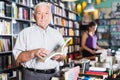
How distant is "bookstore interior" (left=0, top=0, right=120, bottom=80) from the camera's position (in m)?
2.55

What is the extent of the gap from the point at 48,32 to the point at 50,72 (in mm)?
417

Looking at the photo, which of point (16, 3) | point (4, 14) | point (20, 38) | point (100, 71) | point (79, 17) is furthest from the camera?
point (79, 17)

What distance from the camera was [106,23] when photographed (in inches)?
372

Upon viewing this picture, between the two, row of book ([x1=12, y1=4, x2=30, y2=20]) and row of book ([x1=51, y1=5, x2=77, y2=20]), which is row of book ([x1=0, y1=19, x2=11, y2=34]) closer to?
row of book ([x1=12, y1=4, x2=30, y2=20])

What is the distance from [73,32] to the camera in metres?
9.16

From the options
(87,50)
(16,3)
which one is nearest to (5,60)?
(16,3)

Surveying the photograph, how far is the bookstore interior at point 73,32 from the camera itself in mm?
2554

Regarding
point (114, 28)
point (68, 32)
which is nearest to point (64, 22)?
point (68, 32)

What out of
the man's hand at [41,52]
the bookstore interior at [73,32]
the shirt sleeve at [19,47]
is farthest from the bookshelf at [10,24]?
the man's hand at [41,52]

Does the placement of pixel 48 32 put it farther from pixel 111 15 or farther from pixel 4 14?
pixel 111 15

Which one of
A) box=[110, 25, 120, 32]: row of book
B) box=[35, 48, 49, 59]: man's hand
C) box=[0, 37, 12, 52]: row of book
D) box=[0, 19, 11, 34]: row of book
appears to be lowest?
box=[0, 37, 12, 52]: row of book

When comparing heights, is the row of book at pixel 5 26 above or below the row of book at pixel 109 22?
below

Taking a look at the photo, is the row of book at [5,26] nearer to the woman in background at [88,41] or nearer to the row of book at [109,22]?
the woman in background at [88,41]

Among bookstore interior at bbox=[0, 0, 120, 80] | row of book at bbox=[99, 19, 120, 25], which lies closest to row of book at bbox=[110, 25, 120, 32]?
bookstore interior at bbox=[0, 0, 120, 80]
